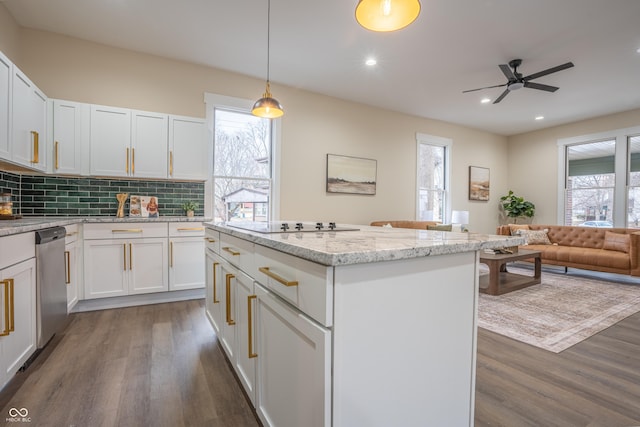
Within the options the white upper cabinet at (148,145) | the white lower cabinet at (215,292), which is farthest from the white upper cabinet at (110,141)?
the white lower cabinet at (215,292)

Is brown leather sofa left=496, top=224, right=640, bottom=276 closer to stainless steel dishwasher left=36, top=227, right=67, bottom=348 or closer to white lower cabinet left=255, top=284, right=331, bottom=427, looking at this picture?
white lower cabinet left=255, top=284, right=331, bottom=427

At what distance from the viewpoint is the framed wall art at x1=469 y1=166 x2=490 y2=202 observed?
22.3 ft

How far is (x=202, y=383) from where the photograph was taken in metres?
1.78

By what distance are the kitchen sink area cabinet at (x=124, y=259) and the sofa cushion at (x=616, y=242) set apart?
251 inches

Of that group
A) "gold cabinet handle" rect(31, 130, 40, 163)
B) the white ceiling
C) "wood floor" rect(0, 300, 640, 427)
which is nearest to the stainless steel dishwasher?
"wood floor" rect(0, 300, 640, 427)

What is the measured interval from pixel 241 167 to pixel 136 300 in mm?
2091

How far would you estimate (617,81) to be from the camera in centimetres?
434

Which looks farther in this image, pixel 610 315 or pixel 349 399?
pixel 610 315

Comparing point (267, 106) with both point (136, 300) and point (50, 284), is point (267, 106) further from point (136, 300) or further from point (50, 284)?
point (136, 300)

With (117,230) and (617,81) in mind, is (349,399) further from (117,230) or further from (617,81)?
(617,81)

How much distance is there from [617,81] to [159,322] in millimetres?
6676

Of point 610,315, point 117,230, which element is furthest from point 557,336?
point 117,230

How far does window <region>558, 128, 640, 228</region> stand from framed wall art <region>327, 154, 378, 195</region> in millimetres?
4395

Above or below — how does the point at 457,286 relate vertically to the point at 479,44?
A: below
